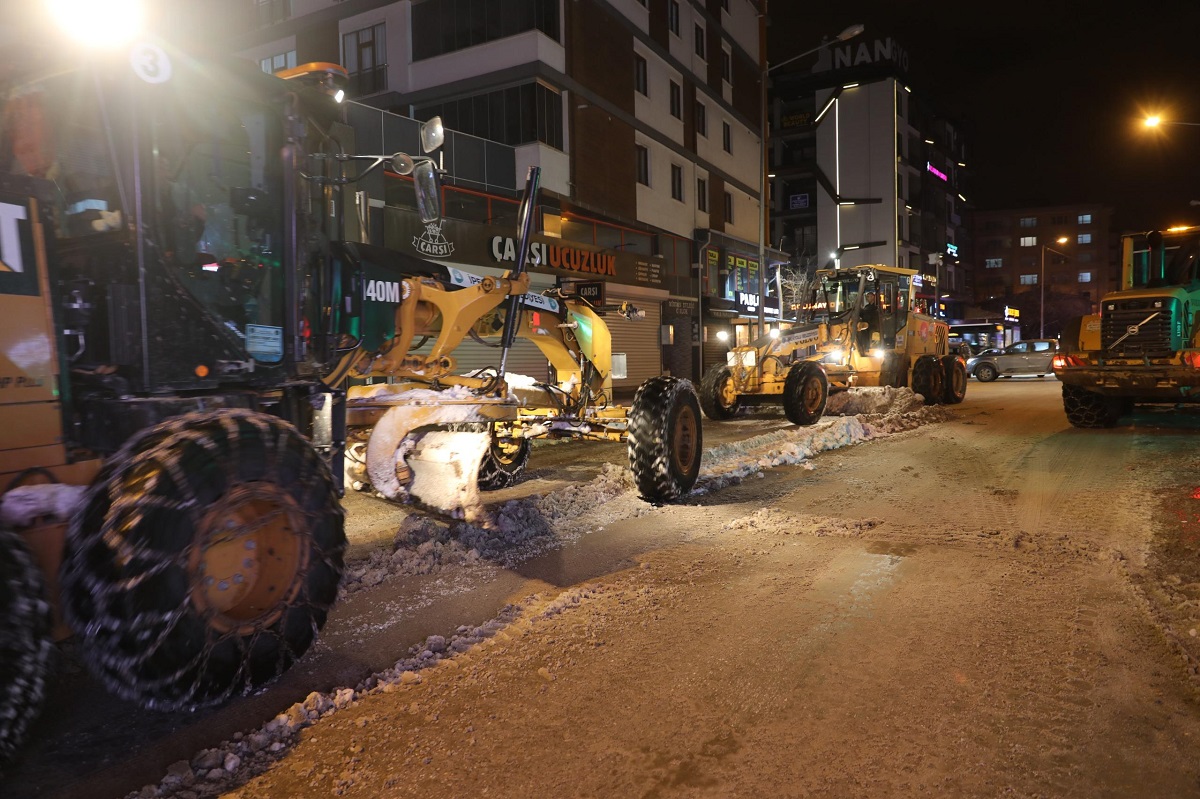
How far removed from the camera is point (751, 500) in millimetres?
8062

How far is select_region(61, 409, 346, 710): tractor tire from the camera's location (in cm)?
304

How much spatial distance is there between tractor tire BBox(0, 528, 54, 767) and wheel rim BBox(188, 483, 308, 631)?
1.74 ft

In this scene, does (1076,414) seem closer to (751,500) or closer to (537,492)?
(751,500)

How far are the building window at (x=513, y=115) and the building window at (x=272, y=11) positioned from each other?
25.2 feet

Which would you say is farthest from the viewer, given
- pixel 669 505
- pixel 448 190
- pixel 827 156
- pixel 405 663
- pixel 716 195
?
pixel 827 156

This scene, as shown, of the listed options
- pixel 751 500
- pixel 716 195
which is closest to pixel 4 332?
pixel 751 500

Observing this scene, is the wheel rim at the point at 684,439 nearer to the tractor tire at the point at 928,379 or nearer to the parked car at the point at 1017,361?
the tractor tire at the point at 928,379

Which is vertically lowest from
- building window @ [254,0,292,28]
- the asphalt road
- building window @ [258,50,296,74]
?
the asphalt road

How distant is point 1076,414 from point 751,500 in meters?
9.51

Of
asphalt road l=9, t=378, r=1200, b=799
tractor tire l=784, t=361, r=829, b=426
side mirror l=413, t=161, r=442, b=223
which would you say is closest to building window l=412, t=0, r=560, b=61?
tractor tire l=784, t=361, r=829, b=426

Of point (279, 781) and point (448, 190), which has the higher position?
point (448, 190)

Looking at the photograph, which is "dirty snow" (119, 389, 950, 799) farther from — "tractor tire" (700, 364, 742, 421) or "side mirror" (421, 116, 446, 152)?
"side mirror" (421, 116, 446, 152)

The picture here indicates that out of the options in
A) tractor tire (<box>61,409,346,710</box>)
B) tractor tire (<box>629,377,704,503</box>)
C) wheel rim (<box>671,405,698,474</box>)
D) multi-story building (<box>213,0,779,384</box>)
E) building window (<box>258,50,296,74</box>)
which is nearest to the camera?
tractor tire (<box>61,409,346,710</box>)

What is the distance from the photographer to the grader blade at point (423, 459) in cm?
648
